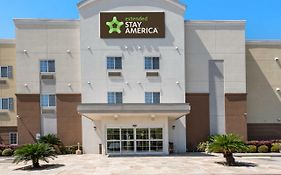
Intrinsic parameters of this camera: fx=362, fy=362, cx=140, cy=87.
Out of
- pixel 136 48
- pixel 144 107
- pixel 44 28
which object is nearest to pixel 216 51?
pixel 136 48

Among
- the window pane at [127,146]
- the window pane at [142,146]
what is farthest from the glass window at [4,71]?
the window pane at [142,146]

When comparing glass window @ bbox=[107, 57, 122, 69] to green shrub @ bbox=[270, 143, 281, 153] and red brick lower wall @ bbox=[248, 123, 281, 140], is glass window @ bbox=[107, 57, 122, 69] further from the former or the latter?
green shrub @ bbox=[270, 143, 281, 153]

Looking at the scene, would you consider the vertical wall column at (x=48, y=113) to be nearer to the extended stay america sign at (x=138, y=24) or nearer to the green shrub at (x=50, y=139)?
the green shrub at (x=50, y=139)

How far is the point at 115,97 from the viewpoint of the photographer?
32594 millimetres

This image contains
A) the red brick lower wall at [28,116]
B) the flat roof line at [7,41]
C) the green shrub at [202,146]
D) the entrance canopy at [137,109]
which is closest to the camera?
the entrance canopy at [137,109]

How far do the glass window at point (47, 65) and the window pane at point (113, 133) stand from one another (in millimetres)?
7831

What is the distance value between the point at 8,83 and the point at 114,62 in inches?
408

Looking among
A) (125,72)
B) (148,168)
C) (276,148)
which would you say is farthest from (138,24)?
(276,148)

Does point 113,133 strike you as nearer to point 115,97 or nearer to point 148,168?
point 115,97

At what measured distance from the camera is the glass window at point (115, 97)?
32562 millimetres

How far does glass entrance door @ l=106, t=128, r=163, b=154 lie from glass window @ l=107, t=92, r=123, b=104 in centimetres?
269

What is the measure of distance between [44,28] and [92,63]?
570 cm

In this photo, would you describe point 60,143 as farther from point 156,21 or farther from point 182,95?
→ point 156,21

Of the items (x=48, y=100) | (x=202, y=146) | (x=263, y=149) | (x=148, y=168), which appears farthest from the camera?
(x=48, y=100)
